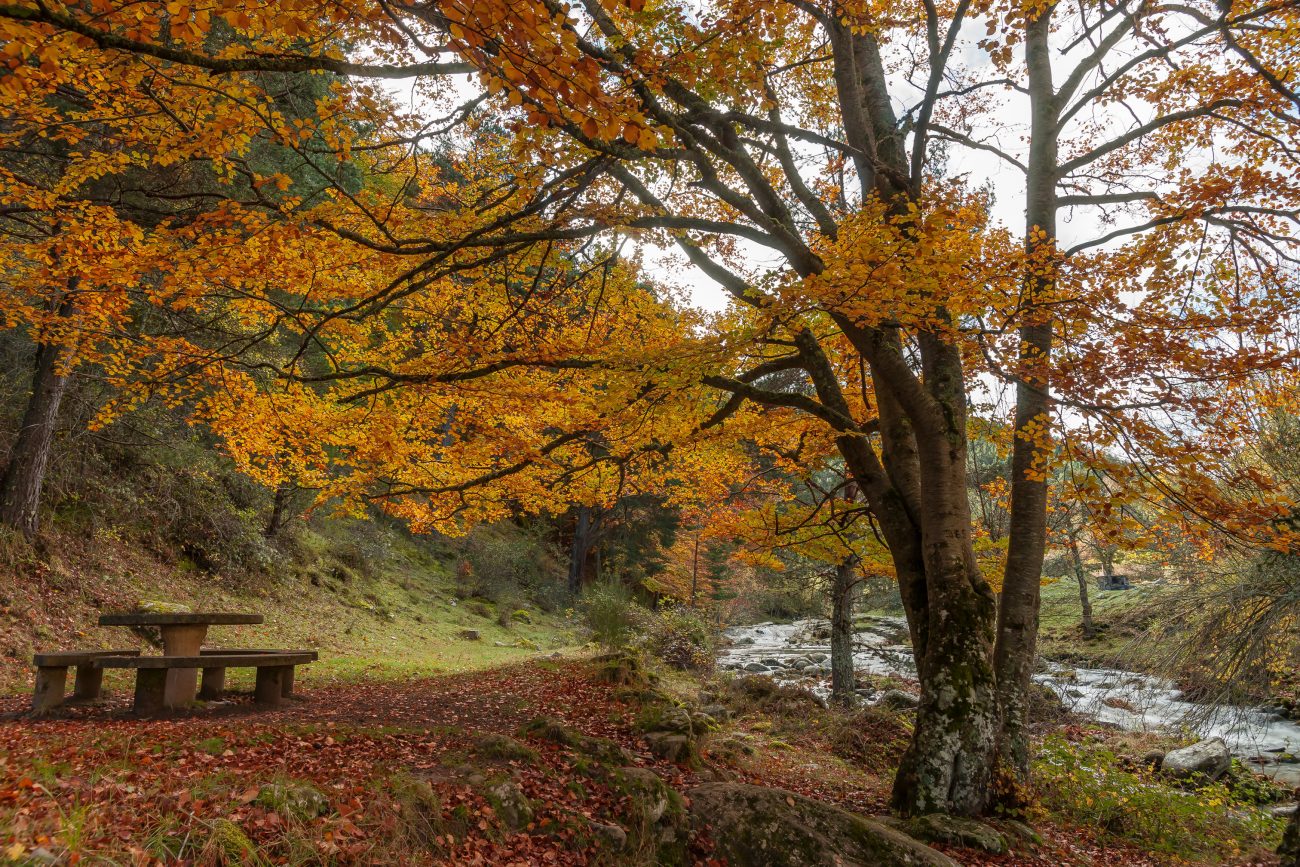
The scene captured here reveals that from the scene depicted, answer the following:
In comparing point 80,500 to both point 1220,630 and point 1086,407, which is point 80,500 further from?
point 1220,630

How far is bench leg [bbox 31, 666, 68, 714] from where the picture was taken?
559 cm

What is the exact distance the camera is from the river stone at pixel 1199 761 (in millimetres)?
8766

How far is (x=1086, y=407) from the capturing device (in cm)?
534

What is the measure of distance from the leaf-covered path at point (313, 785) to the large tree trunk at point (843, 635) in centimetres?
415

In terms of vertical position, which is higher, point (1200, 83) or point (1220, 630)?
point (1200, 83)

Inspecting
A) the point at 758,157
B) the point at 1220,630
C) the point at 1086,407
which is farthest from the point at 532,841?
the point at 758,157

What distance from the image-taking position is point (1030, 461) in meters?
6.39

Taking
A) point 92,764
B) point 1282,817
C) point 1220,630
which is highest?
point 1220,630

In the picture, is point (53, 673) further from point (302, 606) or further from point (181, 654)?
point (302, 606)

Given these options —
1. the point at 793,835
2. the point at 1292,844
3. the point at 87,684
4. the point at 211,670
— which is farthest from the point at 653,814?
the point at 87,684

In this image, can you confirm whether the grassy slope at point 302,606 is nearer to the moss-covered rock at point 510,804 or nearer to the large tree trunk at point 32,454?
the large tree trunk at point 32,454

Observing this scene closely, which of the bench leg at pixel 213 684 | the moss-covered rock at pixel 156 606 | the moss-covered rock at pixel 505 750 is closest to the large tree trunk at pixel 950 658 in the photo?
the moss-covered rock at pixel 505 750

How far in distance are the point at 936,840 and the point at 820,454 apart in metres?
4.62

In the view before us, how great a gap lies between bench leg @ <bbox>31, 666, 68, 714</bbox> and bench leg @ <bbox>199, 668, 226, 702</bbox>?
121cm
